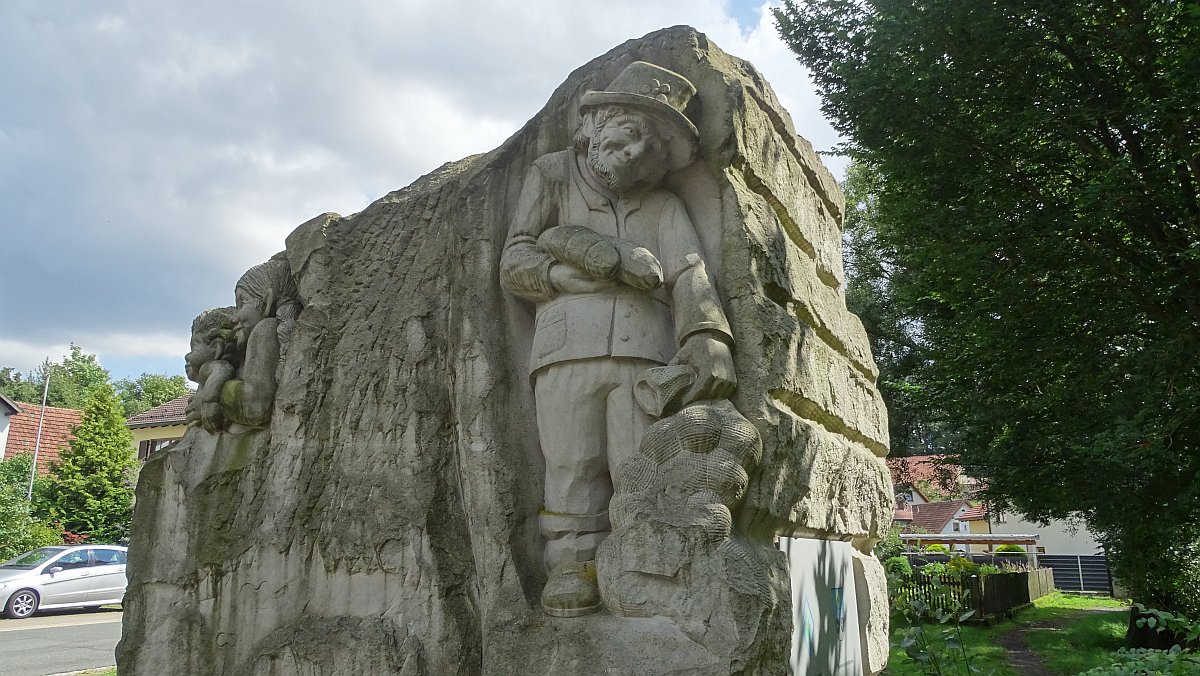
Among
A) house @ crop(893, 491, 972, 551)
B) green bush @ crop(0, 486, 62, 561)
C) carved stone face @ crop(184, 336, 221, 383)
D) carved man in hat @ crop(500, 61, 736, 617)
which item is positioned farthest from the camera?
house @ crop(893, 491, 972, 551)

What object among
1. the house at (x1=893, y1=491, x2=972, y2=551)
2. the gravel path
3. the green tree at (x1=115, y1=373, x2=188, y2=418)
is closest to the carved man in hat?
the gravel path

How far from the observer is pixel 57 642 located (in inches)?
390

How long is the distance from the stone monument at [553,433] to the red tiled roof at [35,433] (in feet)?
87.3

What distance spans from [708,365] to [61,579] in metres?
14.3

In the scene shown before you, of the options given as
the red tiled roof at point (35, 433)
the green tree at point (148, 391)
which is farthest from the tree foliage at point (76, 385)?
the red tiled roof at point (35, 433)

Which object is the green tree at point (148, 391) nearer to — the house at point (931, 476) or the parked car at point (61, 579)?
the parked car at point (61, 579)

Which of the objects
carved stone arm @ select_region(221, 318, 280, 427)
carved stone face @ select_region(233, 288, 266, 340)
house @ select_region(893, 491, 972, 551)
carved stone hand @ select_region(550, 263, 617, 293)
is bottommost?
house @ select_region(893, 491, 972, 551)

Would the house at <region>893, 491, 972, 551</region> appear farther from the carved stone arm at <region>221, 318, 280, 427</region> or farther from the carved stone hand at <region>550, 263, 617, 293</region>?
the carved stone hand at <region>550, 263, 617, 293</region>

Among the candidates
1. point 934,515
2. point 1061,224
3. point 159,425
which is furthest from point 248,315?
point 934,515

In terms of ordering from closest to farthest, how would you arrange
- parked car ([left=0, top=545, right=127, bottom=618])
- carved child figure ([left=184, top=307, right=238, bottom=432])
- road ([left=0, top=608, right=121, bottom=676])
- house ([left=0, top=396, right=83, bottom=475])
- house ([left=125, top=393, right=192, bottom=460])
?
carved child figure ([left=184, top=307, right=238, bottom=432]) → road ([left=0, top=608, right=121, bottom=676]) → parked car ([left=0, top=545, right=127, bottom=618]) → house ([left=125, top=393, right=192, bottom=460]) → house ([left=0, top=396, right=83, bottom=475])

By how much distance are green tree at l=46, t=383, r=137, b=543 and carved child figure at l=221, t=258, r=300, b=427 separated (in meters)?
19.6

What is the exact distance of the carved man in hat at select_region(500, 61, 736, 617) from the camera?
326 centimetres

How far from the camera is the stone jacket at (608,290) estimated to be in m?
3.32

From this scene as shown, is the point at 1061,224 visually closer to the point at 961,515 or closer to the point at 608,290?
the point at 608,290
